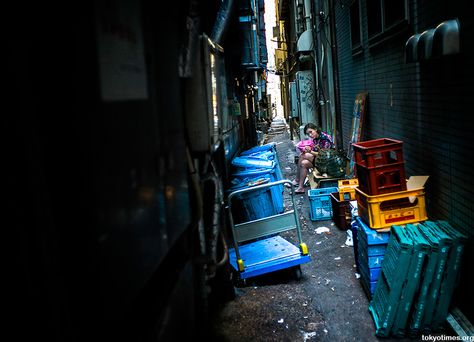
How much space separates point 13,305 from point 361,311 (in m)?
4.61

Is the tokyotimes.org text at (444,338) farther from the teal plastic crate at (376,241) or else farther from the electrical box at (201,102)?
the electrical box at (201,102)

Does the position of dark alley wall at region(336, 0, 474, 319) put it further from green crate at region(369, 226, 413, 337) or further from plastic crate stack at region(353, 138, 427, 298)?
green crate at region(369, 226, 413, 337)

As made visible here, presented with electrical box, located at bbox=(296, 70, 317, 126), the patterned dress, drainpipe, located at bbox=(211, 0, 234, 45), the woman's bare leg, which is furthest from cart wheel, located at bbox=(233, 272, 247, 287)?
electrical box, located at bbox=(296, 70, 317, 126)

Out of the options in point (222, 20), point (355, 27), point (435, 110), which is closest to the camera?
point (435, 110)

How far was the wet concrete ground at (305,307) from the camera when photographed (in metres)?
4.75

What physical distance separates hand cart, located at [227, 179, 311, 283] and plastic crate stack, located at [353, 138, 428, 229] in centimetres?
107

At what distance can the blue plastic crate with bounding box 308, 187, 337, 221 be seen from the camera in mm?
8719

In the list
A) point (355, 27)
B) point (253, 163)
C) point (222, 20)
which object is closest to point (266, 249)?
point (253, 163)

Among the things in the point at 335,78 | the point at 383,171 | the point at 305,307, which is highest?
the point at 335,78

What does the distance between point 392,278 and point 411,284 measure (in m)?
0.18

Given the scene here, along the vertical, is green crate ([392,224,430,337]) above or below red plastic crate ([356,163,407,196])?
below

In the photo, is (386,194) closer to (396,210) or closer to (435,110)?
(396,210)

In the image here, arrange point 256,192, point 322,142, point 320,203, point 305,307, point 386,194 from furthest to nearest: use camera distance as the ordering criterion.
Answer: point 322,142 < point 320,203 < point 256,192 < point 305,307 < point 386,194

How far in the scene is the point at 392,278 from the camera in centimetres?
433
